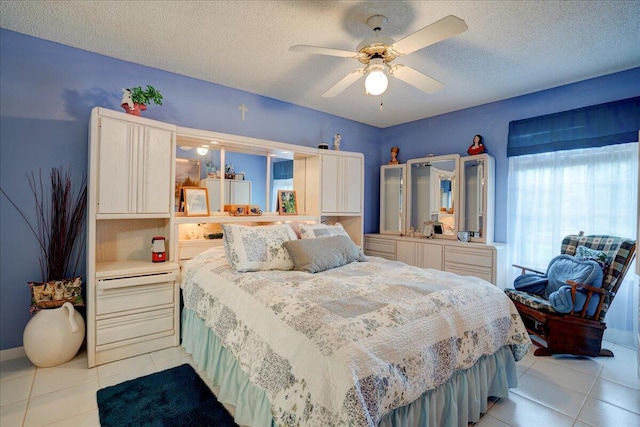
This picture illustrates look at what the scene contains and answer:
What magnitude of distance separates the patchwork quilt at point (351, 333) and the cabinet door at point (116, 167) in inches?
38.6

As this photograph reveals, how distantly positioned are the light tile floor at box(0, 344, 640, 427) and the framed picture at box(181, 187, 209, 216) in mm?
1256

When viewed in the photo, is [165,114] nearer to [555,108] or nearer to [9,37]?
[9,37]

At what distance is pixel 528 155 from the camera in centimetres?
344

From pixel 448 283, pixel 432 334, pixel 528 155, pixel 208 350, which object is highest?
pixel 528 155

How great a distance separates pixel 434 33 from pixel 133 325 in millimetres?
3008

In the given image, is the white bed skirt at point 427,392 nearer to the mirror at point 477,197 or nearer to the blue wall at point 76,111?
the blue wall at point 76,111

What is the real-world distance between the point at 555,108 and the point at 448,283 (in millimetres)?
2684

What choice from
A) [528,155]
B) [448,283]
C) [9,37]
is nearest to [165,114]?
[9,37]

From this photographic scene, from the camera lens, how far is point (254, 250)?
2.38 meters

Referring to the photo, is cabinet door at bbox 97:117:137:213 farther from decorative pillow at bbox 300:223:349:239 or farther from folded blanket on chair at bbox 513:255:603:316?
folded blanket on chair at bbox 513:255:603:316

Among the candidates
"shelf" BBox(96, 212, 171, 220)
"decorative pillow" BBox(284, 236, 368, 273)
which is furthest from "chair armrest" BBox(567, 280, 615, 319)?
"shelf" BBox(96, 212, 171, 220)

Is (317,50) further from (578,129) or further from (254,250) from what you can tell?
(578,129)

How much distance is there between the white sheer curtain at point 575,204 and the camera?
9.25 feet

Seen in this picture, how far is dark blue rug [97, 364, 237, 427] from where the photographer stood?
1722 millimetres
